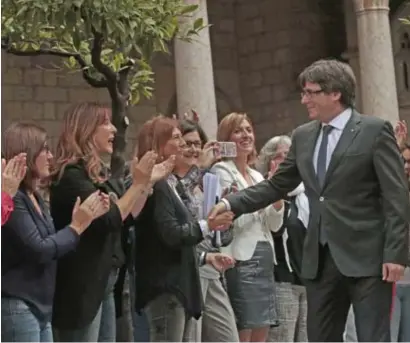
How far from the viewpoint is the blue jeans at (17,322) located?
4.68 meters

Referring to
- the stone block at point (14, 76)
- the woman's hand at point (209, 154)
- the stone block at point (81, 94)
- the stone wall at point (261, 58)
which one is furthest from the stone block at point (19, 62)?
the woman's hand at point (209, 154)

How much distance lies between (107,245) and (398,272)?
1.52 meters

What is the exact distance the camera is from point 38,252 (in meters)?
4.77

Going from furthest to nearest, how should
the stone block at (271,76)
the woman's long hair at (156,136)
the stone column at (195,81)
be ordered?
the stone block at (271,76)
the stone column at (195,81)
the woman's long hair at (156,136)

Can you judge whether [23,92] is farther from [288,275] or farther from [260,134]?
[288,275]

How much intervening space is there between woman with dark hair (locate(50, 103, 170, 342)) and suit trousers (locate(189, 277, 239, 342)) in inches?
36.9

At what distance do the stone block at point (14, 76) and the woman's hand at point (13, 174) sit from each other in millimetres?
11704

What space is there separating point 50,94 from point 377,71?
5651mm

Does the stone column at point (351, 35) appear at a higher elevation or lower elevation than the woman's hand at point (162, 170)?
higher

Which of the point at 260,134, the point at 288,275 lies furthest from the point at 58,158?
the point at 260,134

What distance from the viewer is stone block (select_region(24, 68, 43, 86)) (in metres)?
16.4

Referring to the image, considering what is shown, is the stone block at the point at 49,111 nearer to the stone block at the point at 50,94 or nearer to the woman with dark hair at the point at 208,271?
the stone block at the point at 50,94

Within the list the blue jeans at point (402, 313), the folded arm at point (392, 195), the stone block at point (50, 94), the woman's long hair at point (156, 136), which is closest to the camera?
the folded arm at point (392, 195)

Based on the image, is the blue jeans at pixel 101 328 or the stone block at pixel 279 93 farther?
the stone block at pixel 279 93
